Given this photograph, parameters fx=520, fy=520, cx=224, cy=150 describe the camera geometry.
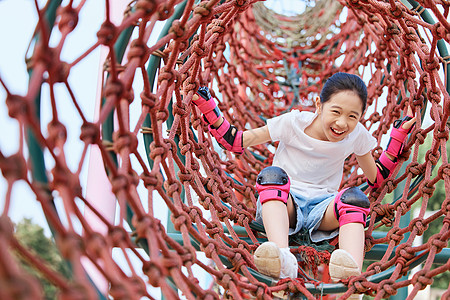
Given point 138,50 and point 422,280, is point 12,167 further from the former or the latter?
point 422,280

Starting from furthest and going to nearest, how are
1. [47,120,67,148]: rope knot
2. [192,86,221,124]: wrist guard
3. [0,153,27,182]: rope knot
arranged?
[192,86,221,124]: wrist guard → [47,120,67,148]: rope knot → [0,153,27,182]: rope knot

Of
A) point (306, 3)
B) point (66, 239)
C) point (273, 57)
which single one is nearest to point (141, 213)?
point (66, 239)

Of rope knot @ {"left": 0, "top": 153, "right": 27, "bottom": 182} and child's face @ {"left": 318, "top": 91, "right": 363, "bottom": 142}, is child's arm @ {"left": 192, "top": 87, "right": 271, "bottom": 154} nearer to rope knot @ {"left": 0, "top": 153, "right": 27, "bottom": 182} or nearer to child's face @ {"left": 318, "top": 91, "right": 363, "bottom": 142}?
child's face @ {"left": 318, "top": 91, "right": 363, "bottom": 142}

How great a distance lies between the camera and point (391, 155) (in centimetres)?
118

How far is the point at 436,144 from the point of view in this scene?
993mm

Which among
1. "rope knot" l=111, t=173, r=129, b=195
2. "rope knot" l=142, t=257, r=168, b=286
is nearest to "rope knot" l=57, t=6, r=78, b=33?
"rope knot" l=111, t=173, r=129, b=195

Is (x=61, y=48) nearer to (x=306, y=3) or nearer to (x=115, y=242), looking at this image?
(x=115, y=242)

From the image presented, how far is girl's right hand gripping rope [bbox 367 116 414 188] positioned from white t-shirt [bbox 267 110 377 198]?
0.15 ft

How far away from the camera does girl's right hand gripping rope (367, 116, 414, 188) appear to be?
1.17 meters

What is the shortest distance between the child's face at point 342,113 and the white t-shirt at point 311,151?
0.26 ft

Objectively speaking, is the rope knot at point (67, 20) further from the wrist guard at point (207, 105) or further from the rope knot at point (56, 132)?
the wrist guard at point (207, 105)

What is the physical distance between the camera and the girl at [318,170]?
3.11ft

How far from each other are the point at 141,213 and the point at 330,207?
54 centimetres

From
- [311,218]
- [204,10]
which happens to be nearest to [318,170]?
[311,218]
